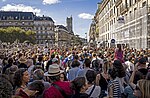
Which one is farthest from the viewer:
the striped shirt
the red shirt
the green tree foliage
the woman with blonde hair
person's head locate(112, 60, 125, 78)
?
the green tree foliage

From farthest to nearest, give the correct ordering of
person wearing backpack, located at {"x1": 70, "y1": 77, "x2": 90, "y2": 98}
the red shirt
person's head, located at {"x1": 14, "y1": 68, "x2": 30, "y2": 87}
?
person's head, located at {"x1": 14, "y1": 68, "x2": 30, "y2": 87} < the red shirt < person wearing backpack, located at {"x1": 70, "y1": 77, "x2": 90, "y2": 98}

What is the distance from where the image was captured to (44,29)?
162000mm

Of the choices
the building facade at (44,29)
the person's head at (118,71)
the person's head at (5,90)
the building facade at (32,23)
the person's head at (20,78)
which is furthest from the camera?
the building facade at (44,29)

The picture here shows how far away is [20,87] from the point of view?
5.54 metres

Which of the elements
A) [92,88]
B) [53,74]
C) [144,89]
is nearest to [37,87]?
[53,74]

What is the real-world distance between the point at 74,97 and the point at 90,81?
923 mm

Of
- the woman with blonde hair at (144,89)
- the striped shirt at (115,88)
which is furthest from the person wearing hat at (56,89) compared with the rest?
the woman with blonde hair at (144,89)

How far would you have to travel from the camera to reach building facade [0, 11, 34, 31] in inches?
6019

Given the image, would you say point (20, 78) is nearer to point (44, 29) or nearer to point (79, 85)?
point (79, 85)

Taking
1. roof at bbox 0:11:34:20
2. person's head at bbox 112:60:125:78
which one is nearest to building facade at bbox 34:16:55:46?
roof at bbox 0:11:34:20

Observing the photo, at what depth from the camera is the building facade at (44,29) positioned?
15950 cm

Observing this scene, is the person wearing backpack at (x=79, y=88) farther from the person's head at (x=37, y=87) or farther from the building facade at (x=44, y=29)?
the building facade at (x=44, y=29)

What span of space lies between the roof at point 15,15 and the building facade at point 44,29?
425 cm

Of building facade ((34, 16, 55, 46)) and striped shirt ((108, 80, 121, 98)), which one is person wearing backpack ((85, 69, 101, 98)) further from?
building facade ((34, 16, 55, 46))
